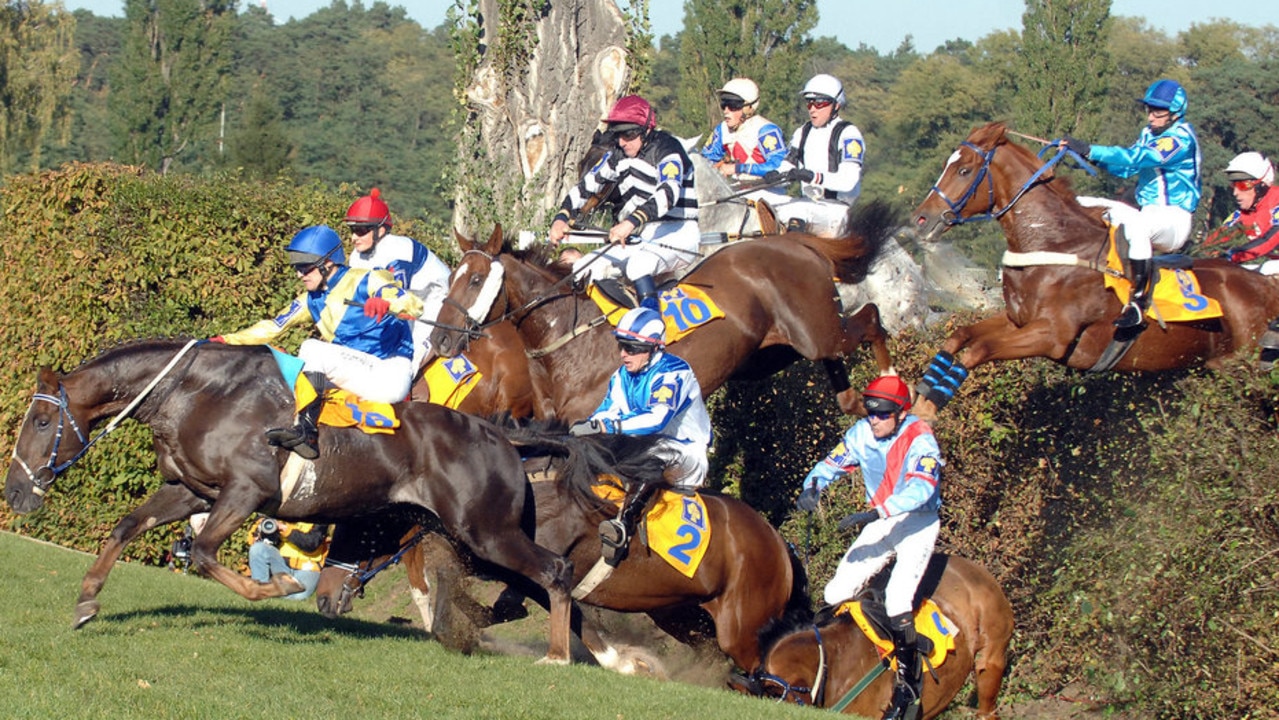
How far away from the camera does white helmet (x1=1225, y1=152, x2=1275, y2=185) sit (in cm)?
923

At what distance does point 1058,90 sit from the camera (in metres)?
31.6

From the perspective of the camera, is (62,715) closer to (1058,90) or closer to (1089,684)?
(1089,684)

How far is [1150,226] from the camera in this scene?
29.8 feet

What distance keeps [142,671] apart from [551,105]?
8.47 m

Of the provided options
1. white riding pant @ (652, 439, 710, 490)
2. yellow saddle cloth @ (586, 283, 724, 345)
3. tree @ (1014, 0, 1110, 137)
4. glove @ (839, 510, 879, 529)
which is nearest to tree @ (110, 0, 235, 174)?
tree @ (1014, 0, 1110, 137)

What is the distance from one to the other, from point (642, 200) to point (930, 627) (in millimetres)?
3877

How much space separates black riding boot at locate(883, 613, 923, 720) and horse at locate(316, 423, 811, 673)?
0.60 metres

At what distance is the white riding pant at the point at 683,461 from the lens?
298 inches

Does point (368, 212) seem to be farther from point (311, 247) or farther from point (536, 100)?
point (536, 100)

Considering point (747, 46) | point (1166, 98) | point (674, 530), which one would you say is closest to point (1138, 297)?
point (1166, 98)

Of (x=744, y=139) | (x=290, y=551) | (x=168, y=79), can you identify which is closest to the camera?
(x=290, y=551)

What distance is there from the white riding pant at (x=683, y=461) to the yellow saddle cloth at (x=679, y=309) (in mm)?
1669

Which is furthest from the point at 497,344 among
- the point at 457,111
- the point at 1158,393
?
the point at 457,111

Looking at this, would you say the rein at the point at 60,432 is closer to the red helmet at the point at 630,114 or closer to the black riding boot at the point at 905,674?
the red helmet at the point at 630,114
